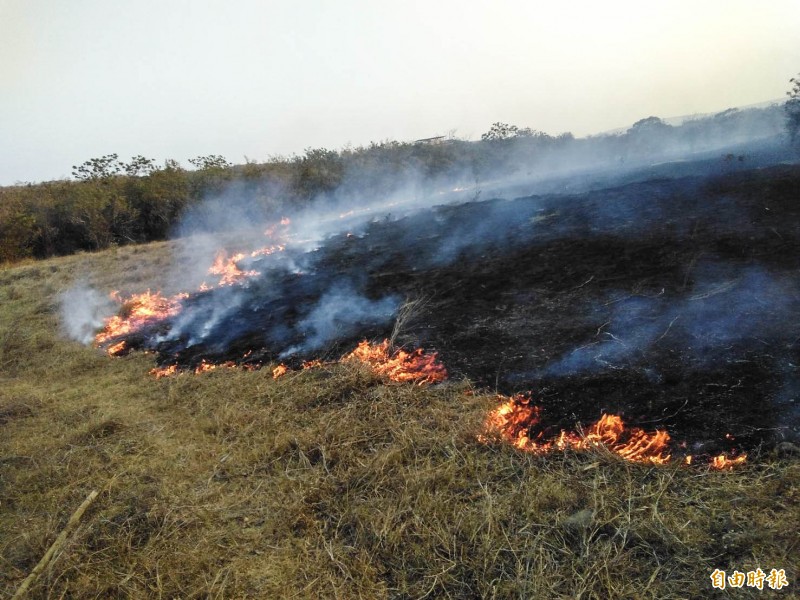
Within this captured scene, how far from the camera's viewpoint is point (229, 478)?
437 centimetres

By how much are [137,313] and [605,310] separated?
11.4 m

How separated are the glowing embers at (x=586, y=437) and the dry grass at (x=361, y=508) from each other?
0.13 metres

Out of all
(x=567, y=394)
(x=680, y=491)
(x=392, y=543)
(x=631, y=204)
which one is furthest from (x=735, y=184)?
(x=392, y=543)

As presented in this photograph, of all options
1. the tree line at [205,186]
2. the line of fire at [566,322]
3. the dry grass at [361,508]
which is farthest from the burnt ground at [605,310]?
the tree line at [205,186]

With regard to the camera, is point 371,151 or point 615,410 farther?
point 371,151

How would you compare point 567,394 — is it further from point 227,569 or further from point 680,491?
point 227,569

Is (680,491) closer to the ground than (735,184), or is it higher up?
closer to the ground

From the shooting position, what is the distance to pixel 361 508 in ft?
12.0

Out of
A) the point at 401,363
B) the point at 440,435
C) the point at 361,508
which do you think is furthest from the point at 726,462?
the point at 401,363

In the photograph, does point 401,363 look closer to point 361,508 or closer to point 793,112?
point 361,508

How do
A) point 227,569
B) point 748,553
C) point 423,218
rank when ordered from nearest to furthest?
1. point 748,553
2. point 227,569
3. point 423,218

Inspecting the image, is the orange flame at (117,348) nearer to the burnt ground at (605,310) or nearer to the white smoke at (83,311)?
the burnt ground at (605,310)

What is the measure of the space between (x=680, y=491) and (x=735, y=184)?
16.0 meters

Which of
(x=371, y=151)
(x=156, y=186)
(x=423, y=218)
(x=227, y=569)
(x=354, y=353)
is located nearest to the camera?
(x=227, y=569)
